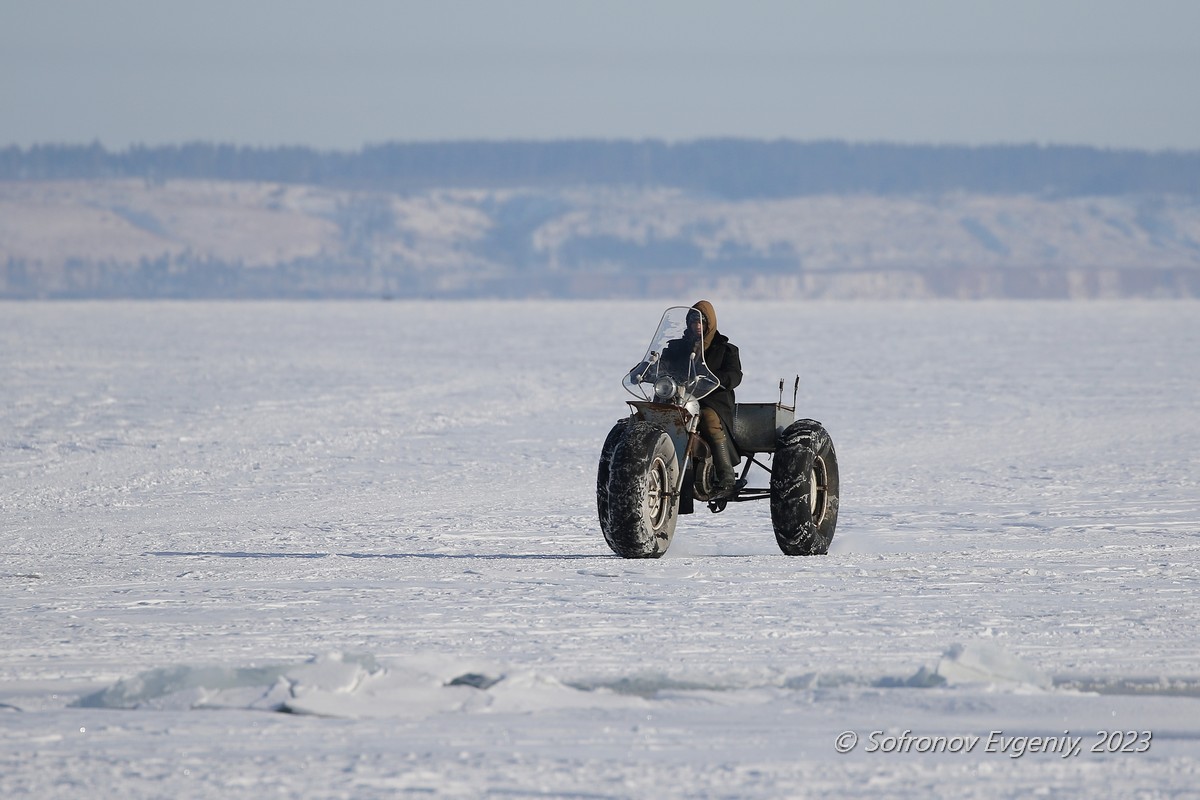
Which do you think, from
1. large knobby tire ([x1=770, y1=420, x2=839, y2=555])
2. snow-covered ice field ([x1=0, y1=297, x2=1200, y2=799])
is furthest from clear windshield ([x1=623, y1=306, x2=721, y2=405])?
snow-covered ice field ([x1=0, y1=297, x2=1200, y2=799])

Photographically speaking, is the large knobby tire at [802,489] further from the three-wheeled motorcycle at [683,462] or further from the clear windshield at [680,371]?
the clear windshield at [680,371]

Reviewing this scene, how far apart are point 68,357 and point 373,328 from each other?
24998 mm

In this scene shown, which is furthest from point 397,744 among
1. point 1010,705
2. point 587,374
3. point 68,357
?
point 68,357

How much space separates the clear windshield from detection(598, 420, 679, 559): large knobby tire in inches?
10.6

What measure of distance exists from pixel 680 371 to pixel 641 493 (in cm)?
86

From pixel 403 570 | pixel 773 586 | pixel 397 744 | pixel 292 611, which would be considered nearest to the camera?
pixel 397 744

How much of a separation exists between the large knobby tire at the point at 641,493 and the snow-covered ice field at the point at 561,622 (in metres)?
0.25

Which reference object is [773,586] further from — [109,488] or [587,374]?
[587,374]

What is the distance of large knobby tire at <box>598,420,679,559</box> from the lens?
9.54m

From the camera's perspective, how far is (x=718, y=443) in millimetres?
10242

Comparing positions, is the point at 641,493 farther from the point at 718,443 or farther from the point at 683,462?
the point at 718,443

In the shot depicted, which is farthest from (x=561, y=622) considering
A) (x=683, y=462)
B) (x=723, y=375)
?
(x=723, y=375)

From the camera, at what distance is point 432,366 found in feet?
117

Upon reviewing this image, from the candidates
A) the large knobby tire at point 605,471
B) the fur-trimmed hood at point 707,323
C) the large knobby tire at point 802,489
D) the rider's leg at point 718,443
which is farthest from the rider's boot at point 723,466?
the large knobby tire at point 605,471
